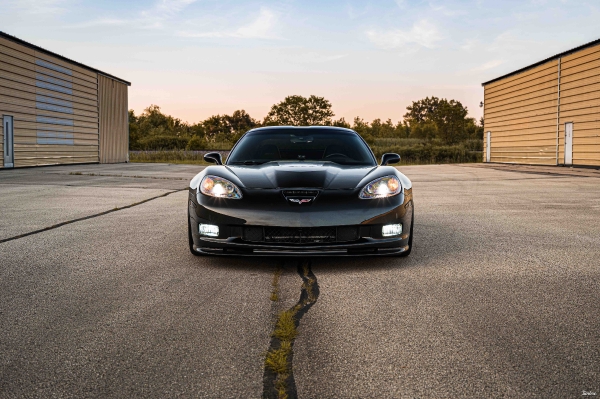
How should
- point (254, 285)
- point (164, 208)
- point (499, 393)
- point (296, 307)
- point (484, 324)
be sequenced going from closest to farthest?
1. point (499, 393)
2. point (484, 324)
3. point (296, 307)
4. point (254, 285)
5. point (164, 208)

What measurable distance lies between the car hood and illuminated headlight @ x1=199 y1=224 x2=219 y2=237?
0.44 m

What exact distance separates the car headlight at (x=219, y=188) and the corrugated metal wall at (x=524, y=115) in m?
23.9

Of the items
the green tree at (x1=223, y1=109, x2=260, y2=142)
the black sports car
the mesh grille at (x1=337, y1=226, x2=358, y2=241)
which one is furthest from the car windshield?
the green tree at (x1=223, y1=109, x2=260, y2=142)

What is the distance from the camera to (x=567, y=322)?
10.3 ft

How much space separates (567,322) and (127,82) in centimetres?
3201

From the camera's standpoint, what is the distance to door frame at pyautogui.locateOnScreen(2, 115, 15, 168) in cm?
2095

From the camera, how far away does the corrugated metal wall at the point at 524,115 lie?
2561 cm

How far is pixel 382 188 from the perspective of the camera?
4730 mm

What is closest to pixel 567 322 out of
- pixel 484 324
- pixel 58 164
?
pixel 484 324

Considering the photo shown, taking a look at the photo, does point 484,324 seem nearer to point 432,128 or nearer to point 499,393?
point 499,393

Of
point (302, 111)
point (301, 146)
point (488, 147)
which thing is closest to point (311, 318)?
point (301, 146)

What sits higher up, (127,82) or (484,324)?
(127,82)

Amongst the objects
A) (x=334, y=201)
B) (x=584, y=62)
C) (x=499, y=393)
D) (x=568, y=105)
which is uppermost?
(x=584, y=62)

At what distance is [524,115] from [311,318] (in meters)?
27.9
